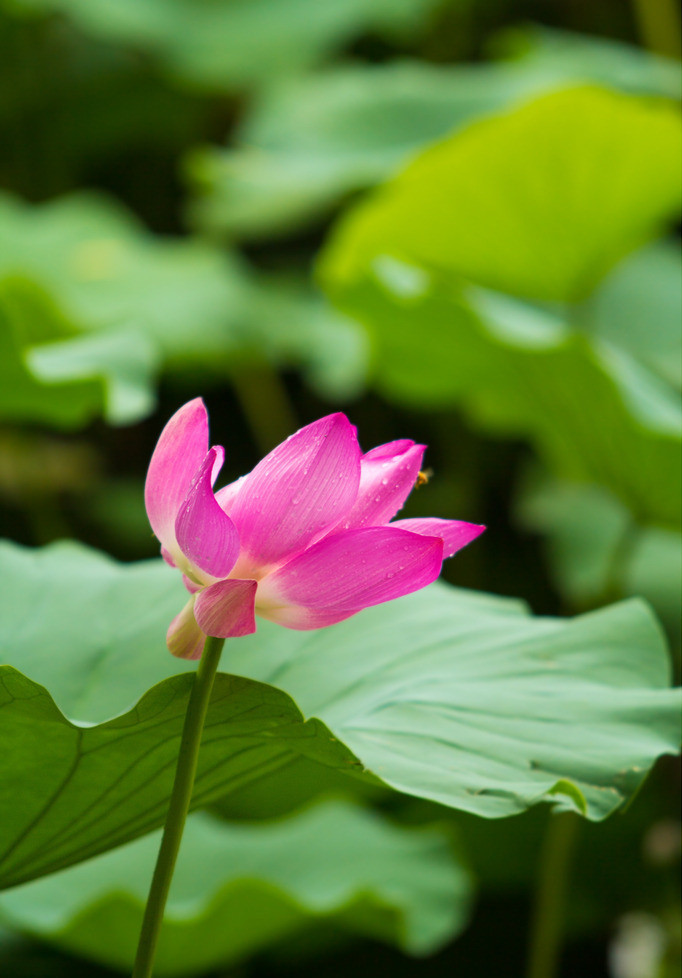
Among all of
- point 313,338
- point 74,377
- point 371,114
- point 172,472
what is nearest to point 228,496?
point 172,472

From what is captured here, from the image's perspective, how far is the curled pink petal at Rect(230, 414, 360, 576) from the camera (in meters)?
0.35

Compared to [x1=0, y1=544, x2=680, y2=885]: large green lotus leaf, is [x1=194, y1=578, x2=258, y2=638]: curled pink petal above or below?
above

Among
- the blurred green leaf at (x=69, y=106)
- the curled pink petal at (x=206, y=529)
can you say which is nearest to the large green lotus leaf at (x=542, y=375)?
the curled pink petal at (x=206, y=529)

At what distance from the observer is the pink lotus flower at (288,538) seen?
341mm

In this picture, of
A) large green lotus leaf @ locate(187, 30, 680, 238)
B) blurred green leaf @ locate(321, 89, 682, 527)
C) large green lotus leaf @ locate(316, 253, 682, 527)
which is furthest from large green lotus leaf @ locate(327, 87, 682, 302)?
large green lotus leaf @ locate(187, 30, 680, 238)

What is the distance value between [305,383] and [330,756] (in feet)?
7.24

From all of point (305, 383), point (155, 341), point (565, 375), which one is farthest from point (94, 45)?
point (565, 375)

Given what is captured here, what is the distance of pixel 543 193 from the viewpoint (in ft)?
4.10

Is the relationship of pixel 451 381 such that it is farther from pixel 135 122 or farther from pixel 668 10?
pixel 135 122

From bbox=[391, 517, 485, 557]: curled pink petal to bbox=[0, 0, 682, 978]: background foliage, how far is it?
72 millimetres

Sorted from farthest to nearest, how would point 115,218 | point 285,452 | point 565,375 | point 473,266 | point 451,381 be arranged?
point 115,218 → point 473,266 → point 451,381 → point 565,375 → point 285,452

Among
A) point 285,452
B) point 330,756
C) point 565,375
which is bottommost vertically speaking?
point 565,375

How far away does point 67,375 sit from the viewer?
723 mm

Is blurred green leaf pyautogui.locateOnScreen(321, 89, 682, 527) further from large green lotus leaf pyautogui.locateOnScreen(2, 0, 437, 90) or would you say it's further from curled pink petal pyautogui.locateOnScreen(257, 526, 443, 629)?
large green lotus leaf pyautogui.locateOnScreen(2, 0, 437, 90)
